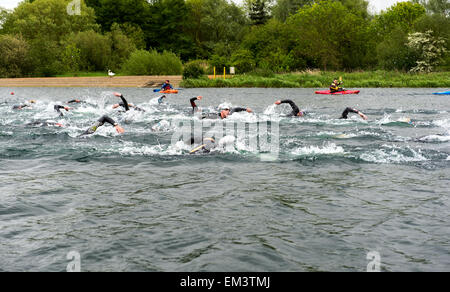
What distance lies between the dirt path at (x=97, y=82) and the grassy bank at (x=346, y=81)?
4.49 m

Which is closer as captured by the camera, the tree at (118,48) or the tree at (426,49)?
the tree at (426,49)

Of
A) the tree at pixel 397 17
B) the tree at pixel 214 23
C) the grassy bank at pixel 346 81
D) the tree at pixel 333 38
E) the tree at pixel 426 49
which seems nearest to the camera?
the grassy bank at pixel 346 81

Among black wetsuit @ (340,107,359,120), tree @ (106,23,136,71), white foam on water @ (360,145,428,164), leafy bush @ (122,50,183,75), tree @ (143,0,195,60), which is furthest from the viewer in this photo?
tree @ (143,0,195,60)

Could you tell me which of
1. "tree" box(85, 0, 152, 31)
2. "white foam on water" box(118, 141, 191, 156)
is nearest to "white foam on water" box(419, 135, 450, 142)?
"white foam on water" box(118, 141, 191, 156)

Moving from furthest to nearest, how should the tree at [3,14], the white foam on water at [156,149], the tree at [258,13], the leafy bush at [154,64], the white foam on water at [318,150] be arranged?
the tree at [258,13]
the tree at [3,14]
the leafy bush at [154,64]
the white foam on water at [156,149]
the white foam on water at [318,150]

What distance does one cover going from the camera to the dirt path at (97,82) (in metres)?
51.5

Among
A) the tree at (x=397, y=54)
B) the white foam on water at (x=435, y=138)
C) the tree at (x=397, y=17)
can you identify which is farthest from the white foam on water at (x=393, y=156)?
the tree at (x=397, y=17)

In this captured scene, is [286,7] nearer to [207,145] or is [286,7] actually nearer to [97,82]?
[97,82]

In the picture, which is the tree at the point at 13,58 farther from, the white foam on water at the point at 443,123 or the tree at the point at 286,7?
the white foam on water at the point at 443,123

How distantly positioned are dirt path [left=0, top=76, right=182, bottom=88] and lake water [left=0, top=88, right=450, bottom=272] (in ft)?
121

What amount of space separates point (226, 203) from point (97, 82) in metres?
49.1

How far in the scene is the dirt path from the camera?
51531 mm

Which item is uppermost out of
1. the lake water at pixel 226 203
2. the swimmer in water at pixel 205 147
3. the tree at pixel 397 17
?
the tree at pixel 397 17

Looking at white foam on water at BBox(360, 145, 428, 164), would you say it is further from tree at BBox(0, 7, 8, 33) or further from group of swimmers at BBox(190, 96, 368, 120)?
tree at BBox(0, 7, 8, 33)
